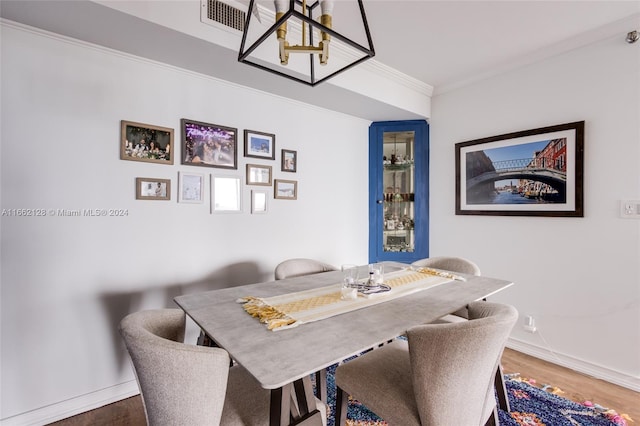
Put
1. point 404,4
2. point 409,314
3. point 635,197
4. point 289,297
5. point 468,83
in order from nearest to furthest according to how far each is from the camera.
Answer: point 409,314
point 289,297
point 404,4
point 635,197
point 468,83

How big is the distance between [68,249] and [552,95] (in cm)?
A: 364

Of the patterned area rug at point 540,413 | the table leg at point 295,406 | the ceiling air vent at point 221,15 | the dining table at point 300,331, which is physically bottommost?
the patterned area rug at point 540,413

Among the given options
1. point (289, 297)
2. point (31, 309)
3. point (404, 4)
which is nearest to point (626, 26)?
point (404, 4)

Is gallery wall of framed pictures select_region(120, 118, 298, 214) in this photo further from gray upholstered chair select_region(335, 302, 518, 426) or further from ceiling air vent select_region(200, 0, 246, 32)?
gray upholstered chair select_region(335, 302, 518, 426)

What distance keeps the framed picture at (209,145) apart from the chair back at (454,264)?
1785 mm

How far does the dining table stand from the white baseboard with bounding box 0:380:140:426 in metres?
1.03

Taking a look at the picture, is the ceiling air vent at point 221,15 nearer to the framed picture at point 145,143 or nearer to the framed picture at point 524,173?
the framed picture at point 145,143

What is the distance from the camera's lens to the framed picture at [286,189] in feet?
8.71

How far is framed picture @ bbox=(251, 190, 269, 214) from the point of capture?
98.7 inches

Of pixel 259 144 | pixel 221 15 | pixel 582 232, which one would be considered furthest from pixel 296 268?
pixel 582 232

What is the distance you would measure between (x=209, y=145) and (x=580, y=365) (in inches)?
130

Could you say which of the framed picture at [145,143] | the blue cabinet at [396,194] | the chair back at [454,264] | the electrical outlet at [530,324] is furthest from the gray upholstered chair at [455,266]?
the framed picture at [145,143]

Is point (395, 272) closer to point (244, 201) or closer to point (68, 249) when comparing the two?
point (244, 201)

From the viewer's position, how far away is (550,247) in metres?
2.46
